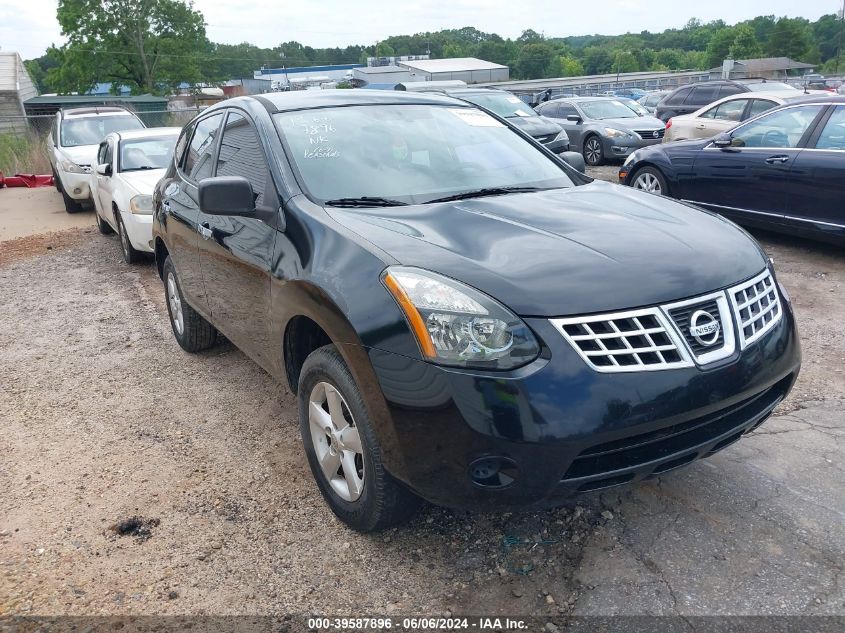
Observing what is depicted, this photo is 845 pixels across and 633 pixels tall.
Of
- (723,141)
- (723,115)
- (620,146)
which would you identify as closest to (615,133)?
(620,146)

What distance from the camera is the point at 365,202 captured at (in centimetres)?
323

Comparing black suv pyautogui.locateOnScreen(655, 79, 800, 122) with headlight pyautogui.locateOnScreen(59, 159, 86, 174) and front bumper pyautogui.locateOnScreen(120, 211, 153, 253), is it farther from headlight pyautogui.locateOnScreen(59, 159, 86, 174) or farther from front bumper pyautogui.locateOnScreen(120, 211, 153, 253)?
front bumper pyautogui.locateOnScreen(120, 211, 153, 253)

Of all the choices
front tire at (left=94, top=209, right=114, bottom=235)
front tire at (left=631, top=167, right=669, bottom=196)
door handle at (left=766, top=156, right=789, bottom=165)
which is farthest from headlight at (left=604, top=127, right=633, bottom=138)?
front tire at (left=94, top=209, right=114, bottom=235)

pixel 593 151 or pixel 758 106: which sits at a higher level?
pixel 758 106

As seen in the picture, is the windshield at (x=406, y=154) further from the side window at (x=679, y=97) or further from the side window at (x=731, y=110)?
the side window at (x=679, y=97)

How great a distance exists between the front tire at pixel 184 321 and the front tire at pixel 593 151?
11146 millimetres

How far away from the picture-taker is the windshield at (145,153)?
9.09 m

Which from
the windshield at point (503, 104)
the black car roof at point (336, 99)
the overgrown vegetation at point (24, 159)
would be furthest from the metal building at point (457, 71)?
the black car roof at point (336, 99)

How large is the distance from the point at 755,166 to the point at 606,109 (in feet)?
31.1

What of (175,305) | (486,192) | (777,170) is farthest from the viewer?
(777,170)

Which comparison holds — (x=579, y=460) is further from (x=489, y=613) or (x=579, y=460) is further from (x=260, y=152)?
(x=260, y=152)

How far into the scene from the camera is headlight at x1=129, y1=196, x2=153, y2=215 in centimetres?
795

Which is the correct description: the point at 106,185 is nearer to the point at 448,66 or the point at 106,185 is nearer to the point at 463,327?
the point at 463,327

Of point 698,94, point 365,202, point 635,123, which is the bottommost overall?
point 635,123
